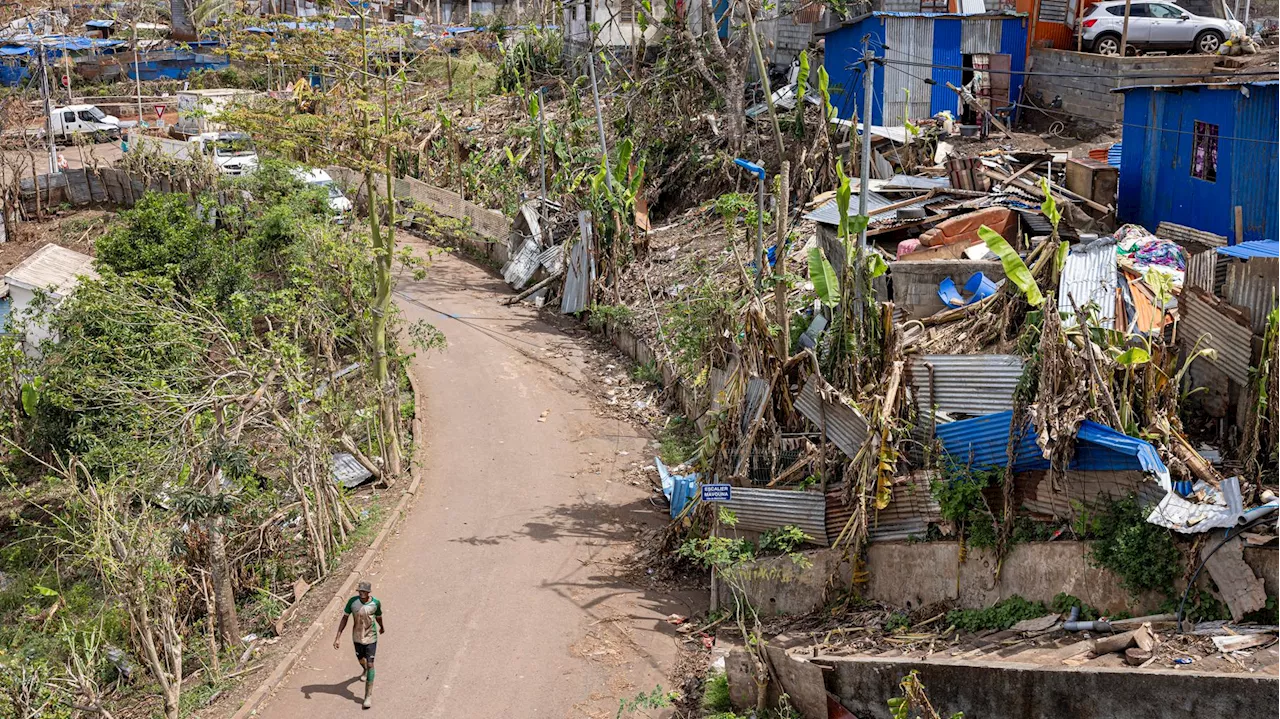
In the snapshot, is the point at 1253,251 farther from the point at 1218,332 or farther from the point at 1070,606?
the point at 1070,606

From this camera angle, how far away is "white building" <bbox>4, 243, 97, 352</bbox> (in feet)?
66.1

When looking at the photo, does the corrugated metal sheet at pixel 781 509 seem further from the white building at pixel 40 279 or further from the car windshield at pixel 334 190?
the car windshield at pixel 334 190

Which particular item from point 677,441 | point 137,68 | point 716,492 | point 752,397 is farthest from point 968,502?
point 137,68

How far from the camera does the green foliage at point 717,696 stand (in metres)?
10.6

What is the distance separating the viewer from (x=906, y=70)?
23938 mm

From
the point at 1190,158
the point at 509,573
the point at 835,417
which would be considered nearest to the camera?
the point at 835,417

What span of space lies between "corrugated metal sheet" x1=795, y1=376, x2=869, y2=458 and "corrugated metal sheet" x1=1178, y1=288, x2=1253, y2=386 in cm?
345

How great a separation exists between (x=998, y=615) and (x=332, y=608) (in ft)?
22.9

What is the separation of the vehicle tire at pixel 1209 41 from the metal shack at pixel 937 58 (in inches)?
133

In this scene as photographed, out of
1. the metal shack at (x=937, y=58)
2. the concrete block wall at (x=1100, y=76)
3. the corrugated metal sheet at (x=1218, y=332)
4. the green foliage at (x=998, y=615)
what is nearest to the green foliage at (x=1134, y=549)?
the green foliage at (x=998, y=615)

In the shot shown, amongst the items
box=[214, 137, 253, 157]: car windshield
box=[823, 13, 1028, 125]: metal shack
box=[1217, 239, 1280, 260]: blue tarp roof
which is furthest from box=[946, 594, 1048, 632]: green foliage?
box=[214, 137, 253, 157]: car windshield

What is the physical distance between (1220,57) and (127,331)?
1973 cm

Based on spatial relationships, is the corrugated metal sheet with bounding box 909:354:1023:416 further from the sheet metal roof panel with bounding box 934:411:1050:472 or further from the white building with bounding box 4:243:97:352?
the white building with bounding box 4:243:97:352

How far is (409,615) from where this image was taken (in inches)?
495
